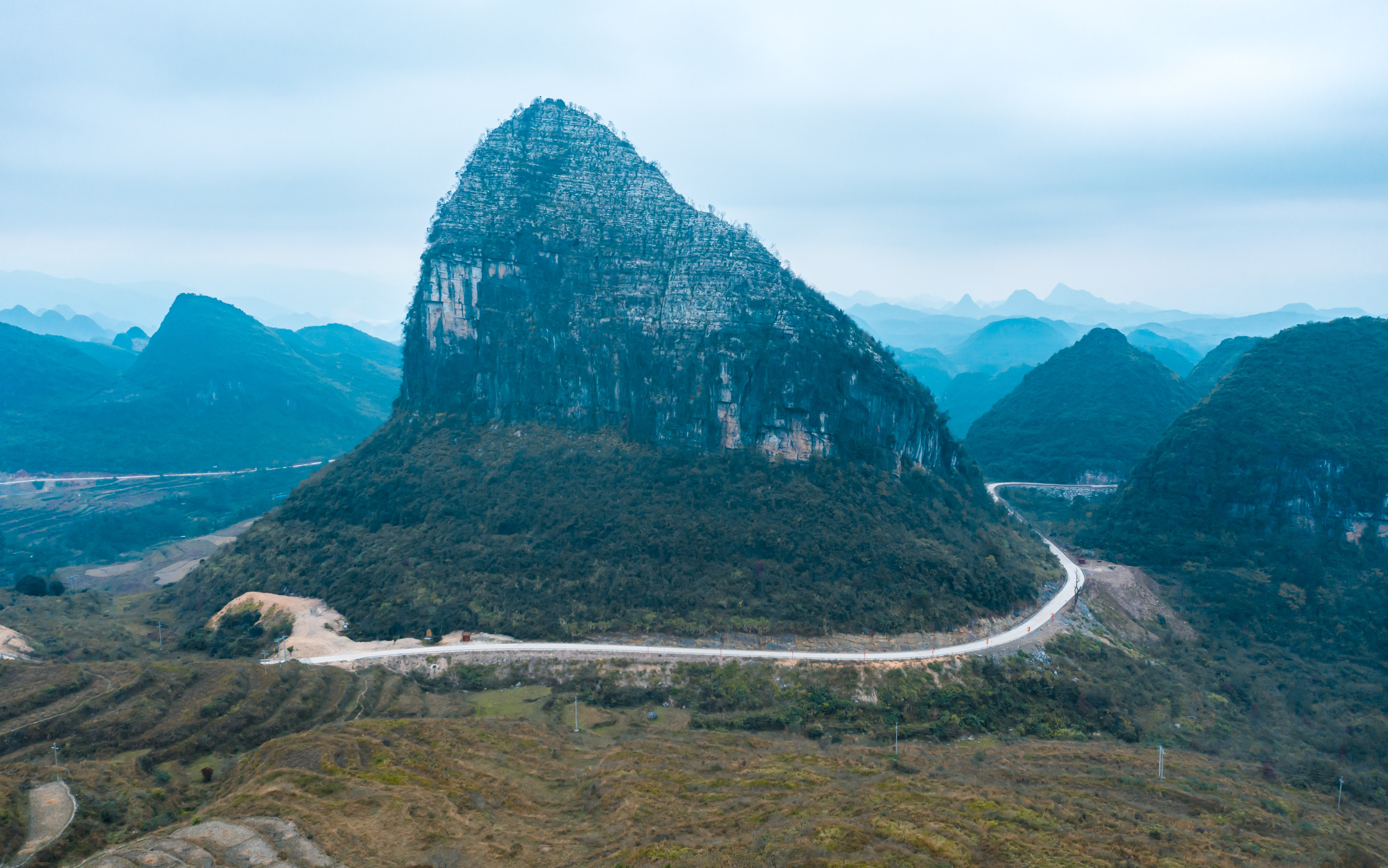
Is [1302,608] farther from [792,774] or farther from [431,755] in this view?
[431,755]

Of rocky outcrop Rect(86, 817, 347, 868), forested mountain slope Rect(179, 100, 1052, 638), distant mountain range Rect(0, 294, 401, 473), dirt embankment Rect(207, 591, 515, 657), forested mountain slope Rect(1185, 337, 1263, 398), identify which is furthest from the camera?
forested mountain slope Rect(1185, 337, 1263, 398)

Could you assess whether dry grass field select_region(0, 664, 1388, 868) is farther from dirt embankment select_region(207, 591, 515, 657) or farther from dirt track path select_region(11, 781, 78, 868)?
dirt embankment select_region(207, 591, 515, 657)

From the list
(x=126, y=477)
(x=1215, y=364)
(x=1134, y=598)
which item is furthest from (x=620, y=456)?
(x=1215, y=364)

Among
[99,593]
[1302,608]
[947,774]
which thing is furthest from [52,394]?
[1302,608]

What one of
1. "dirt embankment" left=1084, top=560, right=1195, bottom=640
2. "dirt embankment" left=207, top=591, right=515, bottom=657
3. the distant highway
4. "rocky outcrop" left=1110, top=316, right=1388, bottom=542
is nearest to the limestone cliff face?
Answer: "dirt embankment" left=1084, top=560, right=1195, bottom=640

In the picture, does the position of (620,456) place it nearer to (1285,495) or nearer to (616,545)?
(616,545)

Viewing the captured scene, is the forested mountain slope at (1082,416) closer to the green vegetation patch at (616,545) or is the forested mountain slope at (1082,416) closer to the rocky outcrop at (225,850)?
the green vegetation patch at (616,545)
